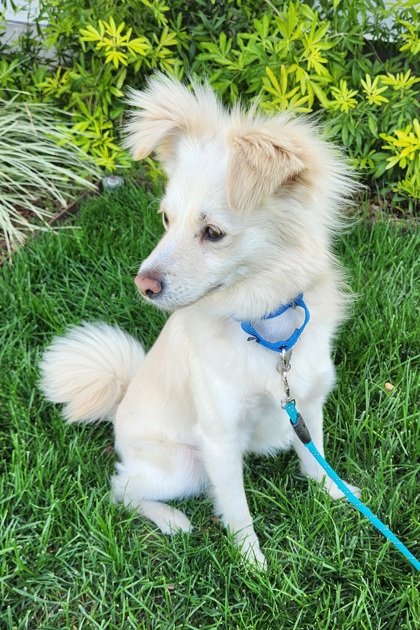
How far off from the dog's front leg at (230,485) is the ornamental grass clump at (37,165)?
2.44 m

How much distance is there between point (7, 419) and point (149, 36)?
2.61 m

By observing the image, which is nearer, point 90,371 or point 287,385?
point 287,385

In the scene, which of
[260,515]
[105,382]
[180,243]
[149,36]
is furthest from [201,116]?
[149,36]

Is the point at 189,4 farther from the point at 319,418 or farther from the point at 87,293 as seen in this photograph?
the point at 319,418

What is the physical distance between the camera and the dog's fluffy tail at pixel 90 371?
264cm

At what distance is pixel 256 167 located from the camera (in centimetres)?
156

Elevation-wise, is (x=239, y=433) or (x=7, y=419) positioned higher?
(x=239, y=433)

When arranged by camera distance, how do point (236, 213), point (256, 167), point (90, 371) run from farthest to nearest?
point (90, 371)
point (236, 213)
point (256, 167)

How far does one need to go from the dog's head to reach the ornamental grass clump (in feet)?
7.25

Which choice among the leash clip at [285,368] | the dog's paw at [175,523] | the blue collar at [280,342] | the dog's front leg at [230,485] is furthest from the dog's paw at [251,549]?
the blue collar at [280,342]

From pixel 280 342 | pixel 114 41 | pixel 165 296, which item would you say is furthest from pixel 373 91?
pixel 165 296

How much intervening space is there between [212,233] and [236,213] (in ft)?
0.36

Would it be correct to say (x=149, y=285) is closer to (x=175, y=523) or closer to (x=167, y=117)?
(x=167, y=117)

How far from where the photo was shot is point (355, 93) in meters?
3.43
